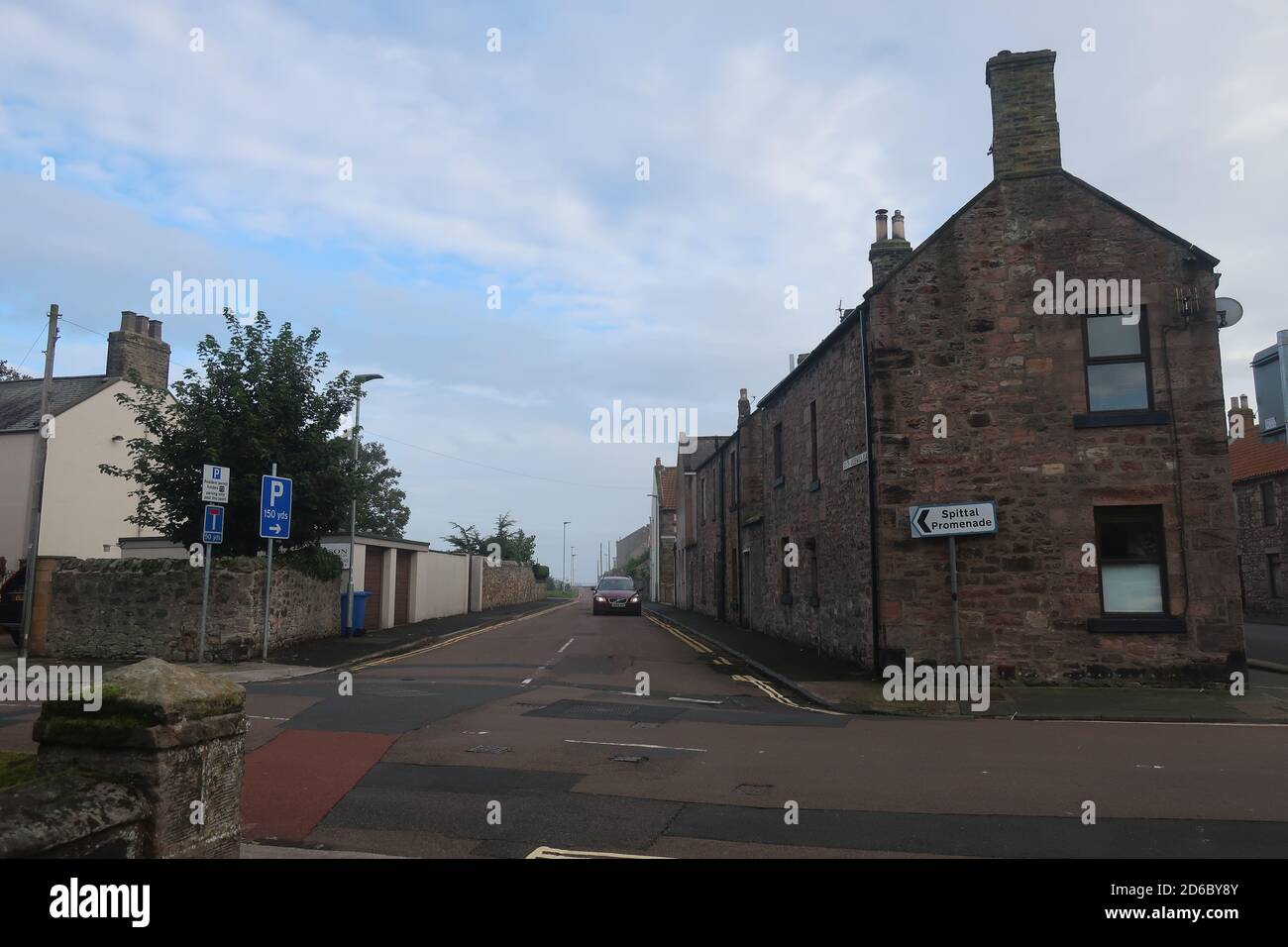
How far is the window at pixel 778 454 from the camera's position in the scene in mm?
23125

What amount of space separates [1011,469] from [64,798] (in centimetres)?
1361

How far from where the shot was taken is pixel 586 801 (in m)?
6.98

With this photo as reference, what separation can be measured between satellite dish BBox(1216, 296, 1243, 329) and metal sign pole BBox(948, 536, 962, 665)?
545 centimetres

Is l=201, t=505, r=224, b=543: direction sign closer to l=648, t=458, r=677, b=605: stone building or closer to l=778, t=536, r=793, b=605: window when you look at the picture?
l=778, t=536, r=793, b=605: window

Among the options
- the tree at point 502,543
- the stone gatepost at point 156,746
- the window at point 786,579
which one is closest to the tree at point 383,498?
the tree at point 502,543

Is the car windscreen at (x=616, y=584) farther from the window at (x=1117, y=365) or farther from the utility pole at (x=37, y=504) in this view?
the window at (x=1117, y=365)

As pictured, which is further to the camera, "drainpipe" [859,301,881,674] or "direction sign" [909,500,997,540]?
"drainpipe" [859,301,881,674]

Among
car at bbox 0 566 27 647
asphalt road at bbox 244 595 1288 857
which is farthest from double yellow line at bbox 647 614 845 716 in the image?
car at bbox 0 566 27 647

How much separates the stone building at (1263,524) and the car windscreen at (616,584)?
2596 centimetres

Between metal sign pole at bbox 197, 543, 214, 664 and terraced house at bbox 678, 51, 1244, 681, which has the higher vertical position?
terraced house at bbox 678, 51, 1244, 681

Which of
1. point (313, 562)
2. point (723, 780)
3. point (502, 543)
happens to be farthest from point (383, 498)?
point (723, 780)

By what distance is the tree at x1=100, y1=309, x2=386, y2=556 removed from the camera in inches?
714

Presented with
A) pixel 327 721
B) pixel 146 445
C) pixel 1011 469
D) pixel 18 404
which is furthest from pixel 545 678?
pixel 18 404
